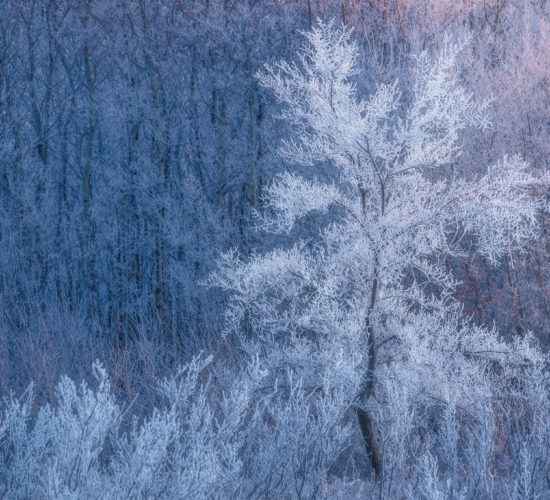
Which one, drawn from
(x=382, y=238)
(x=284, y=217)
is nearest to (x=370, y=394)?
(x=382, y=238)

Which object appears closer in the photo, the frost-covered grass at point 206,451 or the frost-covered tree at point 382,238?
the frost-covered grass at point 206,451

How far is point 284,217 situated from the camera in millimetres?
7043

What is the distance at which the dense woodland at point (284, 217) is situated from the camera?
6699mm

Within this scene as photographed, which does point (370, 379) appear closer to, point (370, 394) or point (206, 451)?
point (370, 394)

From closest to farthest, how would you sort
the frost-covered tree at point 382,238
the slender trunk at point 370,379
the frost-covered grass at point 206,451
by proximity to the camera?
1. the frost-covered grass at point 206,451
2. the frost-covered tree at point 382,238
3. the slender trunk at point 370,379

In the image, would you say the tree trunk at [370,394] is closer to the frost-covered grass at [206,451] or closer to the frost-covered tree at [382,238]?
the frost-covered tree at [382,238]

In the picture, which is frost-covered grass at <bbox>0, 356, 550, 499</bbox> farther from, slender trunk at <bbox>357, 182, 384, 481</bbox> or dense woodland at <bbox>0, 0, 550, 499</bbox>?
slender trunk at <bbox>357, 182, 384, 481</bbox>

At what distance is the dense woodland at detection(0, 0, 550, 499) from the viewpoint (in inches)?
264

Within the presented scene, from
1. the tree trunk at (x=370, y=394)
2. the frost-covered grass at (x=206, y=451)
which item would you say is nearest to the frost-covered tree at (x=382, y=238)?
the tree trunk at (x=370, y=394)

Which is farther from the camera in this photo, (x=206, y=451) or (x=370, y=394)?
(x=370, y=394)

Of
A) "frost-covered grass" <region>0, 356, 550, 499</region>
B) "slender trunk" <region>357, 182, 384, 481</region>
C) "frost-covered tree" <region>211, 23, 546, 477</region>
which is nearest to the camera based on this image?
"frost-covered grass" <region>0, 356, 550, 499</region>

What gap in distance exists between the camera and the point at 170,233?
14.9m

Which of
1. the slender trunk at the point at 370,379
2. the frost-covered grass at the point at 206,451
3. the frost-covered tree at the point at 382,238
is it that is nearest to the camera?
the frost-covered grass at the point at 206,451

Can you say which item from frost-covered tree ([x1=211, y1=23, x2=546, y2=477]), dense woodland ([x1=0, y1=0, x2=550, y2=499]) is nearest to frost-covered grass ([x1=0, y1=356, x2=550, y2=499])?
dense woodland ([x1=0, y1=0, x2=550, y2=499])
